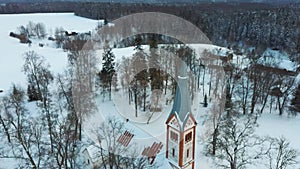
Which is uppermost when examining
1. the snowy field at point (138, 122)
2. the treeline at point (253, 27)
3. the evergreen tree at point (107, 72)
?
the treeline at point (253, 27)

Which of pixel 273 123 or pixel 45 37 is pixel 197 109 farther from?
pixel 45 37

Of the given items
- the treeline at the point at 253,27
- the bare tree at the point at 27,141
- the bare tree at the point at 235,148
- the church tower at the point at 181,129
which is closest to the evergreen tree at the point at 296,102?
the bare tree at the point at 235,148

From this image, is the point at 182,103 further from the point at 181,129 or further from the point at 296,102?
the point at 296,102

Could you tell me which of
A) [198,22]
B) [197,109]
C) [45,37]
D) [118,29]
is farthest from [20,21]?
[197,109]

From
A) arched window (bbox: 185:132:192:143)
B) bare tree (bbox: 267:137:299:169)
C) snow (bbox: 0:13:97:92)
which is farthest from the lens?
snow (bbox: 0:13:97:92)

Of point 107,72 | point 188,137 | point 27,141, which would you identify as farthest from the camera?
point 107,72

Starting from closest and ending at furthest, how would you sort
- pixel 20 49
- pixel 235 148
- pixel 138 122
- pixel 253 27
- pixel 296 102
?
pixel 235 148 → pixel 138 122 → pixel 296 102 → pixel 20 49 → pixel 253 27

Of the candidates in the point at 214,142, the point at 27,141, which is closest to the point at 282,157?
the point at 214,142

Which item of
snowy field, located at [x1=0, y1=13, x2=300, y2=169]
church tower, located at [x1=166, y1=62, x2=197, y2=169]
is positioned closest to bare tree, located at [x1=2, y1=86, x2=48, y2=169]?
snowy field, located at [x1=0, y1=13, x2=300, y2=169]

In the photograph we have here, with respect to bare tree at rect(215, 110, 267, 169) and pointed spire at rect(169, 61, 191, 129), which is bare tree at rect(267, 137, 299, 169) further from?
pointed spire at rect(169, 61, 191, 129)

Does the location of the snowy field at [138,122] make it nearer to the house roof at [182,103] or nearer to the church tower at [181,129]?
the church tower at [181,129]
